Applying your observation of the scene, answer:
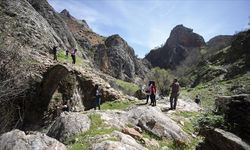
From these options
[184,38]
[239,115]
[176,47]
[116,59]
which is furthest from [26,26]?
[184,38]

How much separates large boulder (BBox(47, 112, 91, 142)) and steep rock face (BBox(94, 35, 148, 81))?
60786 mm

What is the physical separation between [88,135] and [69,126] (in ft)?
4.58

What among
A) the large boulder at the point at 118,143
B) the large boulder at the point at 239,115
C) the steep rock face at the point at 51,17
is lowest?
the large boulder at the point at 118,143

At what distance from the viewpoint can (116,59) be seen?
8425cm

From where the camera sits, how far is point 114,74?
80938 mm

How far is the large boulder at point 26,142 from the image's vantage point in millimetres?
11094

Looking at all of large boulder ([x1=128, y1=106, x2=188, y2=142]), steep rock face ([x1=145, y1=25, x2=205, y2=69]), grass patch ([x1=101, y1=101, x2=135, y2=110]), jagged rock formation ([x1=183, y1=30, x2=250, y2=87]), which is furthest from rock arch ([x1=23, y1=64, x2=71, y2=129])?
steep rock face ([x1=145, y1=25, x2=205, y2=69])

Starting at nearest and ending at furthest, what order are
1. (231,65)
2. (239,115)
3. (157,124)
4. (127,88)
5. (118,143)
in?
(239,115)
(118,143)
(157,124)
(127,88)
(231,65)

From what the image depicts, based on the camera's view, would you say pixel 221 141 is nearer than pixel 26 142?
No

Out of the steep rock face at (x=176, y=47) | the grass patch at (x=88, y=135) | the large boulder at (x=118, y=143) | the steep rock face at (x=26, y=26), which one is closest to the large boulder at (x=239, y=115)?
the large boulder at (x=118, y=143)

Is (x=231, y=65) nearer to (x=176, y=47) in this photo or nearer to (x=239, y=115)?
(x=239, y=115)

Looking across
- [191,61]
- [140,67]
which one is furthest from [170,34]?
[140,67]

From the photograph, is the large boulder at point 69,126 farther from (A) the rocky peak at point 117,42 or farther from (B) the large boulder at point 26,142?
(A) the rocky peak at point 117,42

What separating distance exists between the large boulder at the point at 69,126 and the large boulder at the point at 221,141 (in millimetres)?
5823
